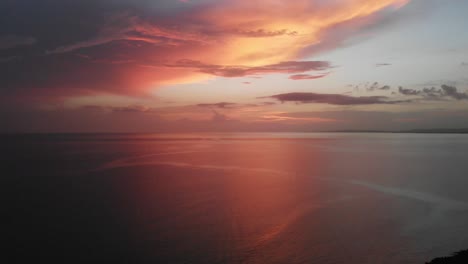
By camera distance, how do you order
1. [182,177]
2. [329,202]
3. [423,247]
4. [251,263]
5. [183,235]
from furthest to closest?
[182,177] < [329,202] < [183,235] < [423,247] < [251,263]

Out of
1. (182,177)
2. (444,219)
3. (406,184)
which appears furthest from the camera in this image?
(182,177)

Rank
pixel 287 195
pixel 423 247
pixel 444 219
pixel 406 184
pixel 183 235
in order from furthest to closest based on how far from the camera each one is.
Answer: pixel 406 184 → pixel 287 195 → pixel 444 219 → pixel 183 235 → pixel 423 247

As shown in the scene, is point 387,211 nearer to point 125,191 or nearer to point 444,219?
point 444,219

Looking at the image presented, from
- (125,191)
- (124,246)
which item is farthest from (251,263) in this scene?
(125,191)

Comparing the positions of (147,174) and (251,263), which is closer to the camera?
(251,263)

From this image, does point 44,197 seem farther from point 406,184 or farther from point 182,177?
point 406,184

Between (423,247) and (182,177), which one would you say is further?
(182,177)

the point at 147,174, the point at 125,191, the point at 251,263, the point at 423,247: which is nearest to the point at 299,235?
the point at 251,263

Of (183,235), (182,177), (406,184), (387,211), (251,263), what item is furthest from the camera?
(182,177)
